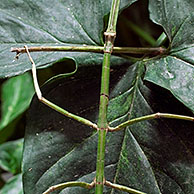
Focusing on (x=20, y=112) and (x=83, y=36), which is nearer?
(x=83, y=36)

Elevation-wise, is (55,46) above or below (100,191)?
above

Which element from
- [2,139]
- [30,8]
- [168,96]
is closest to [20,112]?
[2,139]

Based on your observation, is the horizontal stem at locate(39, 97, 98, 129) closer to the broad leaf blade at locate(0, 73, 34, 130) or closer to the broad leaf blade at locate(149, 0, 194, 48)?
the broad leaf blade at locate(149, 0, 194, 48)

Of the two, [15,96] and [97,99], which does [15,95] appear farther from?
[97,99]

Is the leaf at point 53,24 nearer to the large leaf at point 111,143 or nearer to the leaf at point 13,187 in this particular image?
the large leaf at point 111,143

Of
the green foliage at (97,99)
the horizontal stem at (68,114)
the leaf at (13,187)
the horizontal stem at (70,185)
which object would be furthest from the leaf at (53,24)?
the leaf at (13,187)

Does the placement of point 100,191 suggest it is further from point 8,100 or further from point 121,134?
point 8,100
